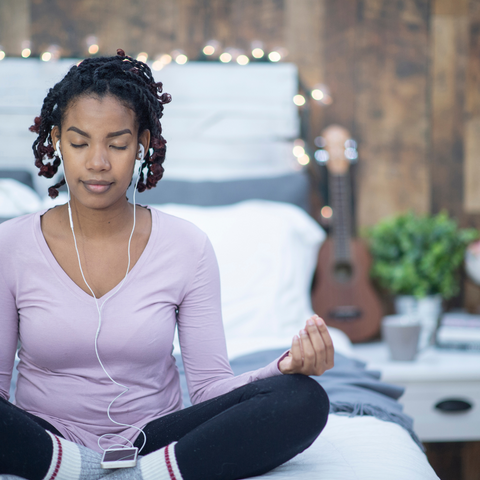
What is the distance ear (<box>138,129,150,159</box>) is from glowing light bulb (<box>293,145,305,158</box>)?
1.44 m

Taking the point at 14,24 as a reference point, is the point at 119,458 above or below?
below

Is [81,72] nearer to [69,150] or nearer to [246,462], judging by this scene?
[69,150]

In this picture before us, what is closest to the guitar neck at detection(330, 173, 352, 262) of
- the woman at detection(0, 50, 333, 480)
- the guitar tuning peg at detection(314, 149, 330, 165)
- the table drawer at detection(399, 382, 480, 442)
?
the guitar tuning peg at detection(314, 149, 330, 165)

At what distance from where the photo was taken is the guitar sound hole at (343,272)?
7.34 ft

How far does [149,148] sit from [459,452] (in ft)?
6.09

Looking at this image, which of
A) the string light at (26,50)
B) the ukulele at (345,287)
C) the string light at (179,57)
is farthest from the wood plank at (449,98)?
the string light at (26,50)

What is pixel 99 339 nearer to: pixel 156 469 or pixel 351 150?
pixel 156 469

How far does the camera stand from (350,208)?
2.54 metres

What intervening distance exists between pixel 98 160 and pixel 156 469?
0.49 meters

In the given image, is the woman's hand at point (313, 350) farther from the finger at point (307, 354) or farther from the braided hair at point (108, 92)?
the braided hair at point (108, 92)

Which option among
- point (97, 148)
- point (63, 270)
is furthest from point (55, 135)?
point (63, 270)

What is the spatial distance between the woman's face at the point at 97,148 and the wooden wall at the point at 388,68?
1.66 m

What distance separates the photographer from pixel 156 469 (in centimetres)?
82

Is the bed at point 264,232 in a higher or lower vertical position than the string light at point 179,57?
lower
